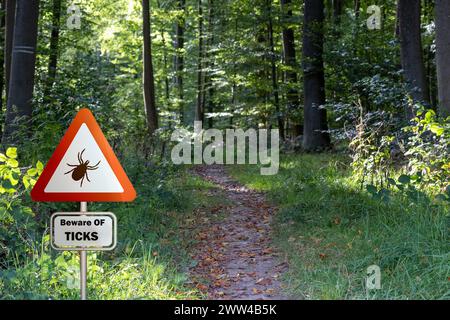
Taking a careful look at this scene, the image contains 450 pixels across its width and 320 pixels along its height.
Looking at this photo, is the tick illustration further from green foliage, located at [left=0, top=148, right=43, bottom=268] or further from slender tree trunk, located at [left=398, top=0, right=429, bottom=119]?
slender tree trunk, located at [left=398, top=0, right=429, bottom=119]

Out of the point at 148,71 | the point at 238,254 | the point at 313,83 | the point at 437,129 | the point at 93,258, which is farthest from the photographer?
the point at 148,71

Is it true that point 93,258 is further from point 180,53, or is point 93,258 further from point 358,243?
point 180,53

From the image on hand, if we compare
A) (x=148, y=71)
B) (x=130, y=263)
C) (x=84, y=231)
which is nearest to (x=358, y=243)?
(x=130, y=263)

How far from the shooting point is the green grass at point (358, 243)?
5.12 metres

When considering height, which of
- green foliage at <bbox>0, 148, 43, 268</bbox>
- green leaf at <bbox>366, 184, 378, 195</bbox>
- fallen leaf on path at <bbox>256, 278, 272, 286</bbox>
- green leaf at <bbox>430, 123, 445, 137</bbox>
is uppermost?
green leaf at <bbox>430, 123, 445, 137</bbox>

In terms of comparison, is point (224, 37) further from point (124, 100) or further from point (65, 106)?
point (65, 106)

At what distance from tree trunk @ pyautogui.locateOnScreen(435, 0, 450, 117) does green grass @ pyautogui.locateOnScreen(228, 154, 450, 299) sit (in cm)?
236

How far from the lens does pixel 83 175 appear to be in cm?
371

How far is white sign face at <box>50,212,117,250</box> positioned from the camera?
3600 millimetres

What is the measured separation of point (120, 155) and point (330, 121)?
525 inches

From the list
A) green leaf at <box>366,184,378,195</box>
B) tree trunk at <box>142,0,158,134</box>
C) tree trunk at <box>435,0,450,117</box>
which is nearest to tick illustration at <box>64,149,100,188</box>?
green leaf at <box>366,184,378,195</box>

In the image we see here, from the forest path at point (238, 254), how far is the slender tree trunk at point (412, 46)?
4.61m

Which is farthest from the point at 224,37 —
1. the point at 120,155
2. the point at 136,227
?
the point at 136,227

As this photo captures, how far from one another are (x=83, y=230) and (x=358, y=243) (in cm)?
402
